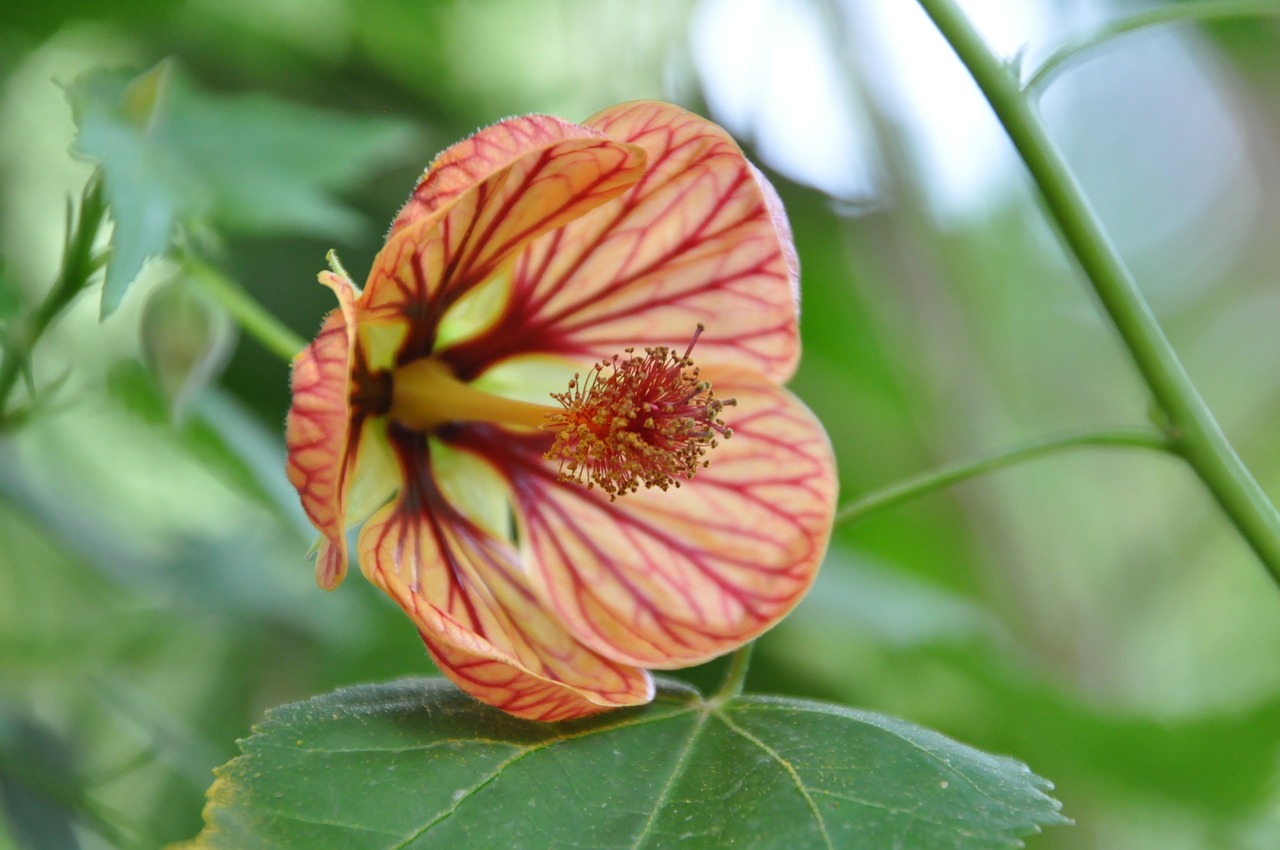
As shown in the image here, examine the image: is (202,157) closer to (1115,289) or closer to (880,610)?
(1115,289)

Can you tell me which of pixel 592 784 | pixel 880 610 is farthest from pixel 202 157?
pixel 880 610

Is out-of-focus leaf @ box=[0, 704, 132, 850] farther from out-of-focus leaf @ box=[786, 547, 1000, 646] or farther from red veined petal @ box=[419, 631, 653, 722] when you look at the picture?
out-of-focus leaf @ box=[786, 547, 1000, 646]

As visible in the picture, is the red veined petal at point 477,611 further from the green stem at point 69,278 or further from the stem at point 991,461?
the green stem at point 69,278

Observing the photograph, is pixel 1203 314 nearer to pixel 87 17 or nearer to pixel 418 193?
pixel 87 17

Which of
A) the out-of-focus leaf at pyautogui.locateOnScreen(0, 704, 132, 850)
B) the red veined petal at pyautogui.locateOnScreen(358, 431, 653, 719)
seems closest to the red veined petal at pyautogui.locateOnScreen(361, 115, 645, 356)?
the red veined petal at pyautogui.locateOnScreen(358, 431, 653, 719)

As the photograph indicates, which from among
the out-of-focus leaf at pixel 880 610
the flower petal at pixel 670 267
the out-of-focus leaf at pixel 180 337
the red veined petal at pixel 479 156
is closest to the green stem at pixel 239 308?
the out-of-focus leaf at pixel 180 337
